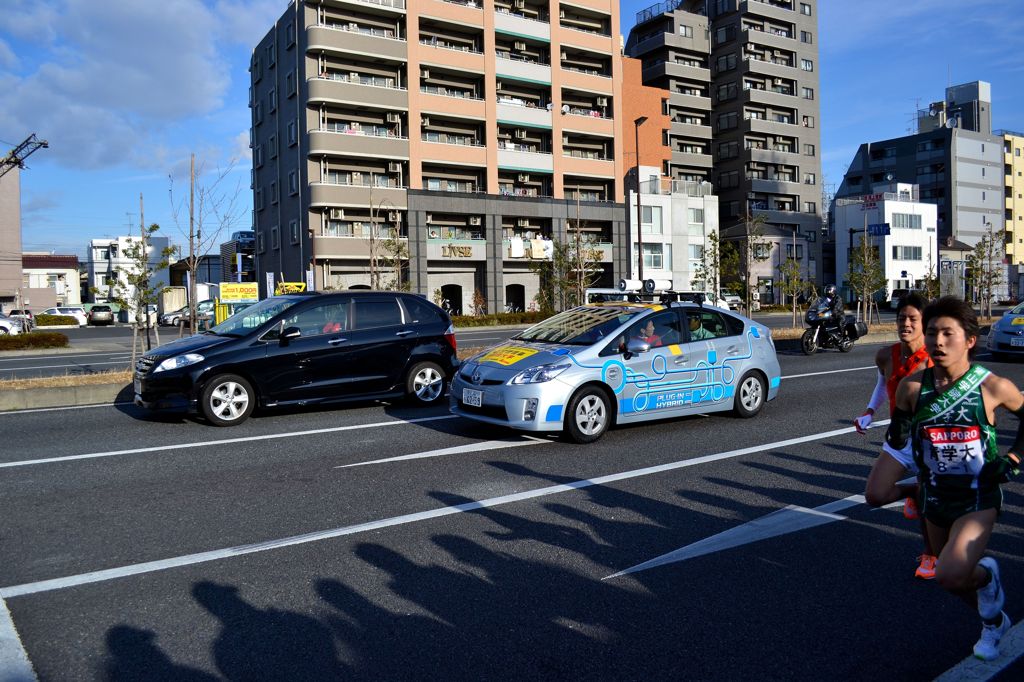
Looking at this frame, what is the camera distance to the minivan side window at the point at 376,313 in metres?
11.3

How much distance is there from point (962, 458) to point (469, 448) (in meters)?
5.47

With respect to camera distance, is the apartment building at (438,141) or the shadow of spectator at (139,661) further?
the apartment building at (438,141)

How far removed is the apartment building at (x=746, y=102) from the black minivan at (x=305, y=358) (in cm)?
5872

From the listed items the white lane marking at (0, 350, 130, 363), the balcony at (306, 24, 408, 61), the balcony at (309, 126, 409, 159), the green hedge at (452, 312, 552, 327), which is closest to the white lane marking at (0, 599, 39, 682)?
the white lane marking at (0, 350, 130, 363)

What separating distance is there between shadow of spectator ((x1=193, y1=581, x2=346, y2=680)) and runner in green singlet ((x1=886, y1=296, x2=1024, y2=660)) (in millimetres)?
2708

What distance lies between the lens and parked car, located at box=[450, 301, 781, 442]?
8.38 metres

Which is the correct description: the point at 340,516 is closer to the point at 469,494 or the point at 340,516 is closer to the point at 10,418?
the point at 469,494

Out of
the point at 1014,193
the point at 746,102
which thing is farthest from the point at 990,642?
the point at 1014,193

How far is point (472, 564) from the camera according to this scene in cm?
482

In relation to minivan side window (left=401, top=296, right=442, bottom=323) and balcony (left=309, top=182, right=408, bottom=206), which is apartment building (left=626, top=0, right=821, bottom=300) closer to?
balcony (left=309, top=182, right=408, bottom=206)

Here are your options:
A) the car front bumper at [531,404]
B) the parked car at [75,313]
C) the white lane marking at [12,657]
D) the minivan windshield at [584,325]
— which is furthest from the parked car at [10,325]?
the white lane marking at [12,657]

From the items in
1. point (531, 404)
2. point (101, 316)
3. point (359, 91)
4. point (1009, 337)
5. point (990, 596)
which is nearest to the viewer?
point (990, 596)

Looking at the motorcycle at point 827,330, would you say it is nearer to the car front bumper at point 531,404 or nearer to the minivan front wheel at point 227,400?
the car front bumper at point 531,404

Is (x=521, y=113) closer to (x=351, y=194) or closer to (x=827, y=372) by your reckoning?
(x=351, y=194)
